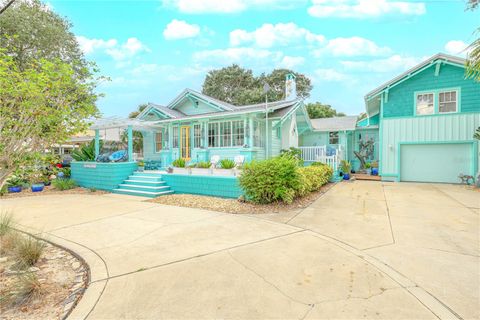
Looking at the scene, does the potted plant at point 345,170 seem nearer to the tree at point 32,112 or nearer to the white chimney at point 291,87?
the white chimney at point 291,87

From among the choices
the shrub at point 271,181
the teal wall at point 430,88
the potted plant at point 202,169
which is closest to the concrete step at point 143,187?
the potted plant at point 202,169

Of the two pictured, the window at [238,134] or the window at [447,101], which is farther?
the window at [238,134]

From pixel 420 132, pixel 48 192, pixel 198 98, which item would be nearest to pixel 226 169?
pixel 198 98

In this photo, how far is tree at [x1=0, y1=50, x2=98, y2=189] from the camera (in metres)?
3.52

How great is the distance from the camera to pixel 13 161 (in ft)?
11.4

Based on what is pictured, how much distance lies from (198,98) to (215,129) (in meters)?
2.74

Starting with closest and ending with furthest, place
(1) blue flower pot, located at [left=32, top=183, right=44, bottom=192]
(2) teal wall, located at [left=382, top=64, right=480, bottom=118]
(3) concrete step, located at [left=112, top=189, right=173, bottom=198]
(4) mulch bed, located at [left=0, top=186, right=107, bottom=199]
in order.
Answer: (3) concrete step, located at [left=112, top=189, right=173, bottom=198], (4) mulch bed, located at [left=0, top=186, right=107, bottom=199], (1) blue flower pot, located at [left=32, top=183, right=44, bottom=192], (2) teal wall, located at [left=382, top=64, right=480, bottom=118]

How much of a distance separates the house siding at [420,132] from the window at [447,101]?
34cm

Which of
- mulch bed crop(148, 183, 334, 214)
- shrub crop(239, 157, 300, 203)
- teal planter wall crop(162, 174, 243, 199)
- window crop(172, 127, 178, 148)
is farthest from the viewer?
window crop(172, 127, 178, 148)

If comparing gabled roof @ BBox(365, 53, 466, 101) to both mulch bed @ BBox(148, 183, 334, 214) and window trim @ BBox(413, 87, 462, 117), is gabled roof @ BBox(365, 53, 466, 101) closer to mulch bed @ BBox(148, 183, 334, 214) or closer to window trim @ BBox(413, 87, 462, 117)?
window trim @ BBox(413, 87, 462, 117)

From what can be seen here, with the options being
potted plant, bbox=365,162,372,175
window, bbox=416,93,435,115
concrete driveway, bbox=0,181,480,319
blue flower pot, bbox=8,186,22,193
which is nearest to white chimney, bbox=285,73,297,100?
potted plant, bbox=365,162,372,175

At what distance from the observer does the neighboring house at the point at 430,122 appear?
12.2 metres

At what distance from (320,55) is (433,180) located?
1395cm

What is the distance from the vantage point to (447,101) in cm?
1260
